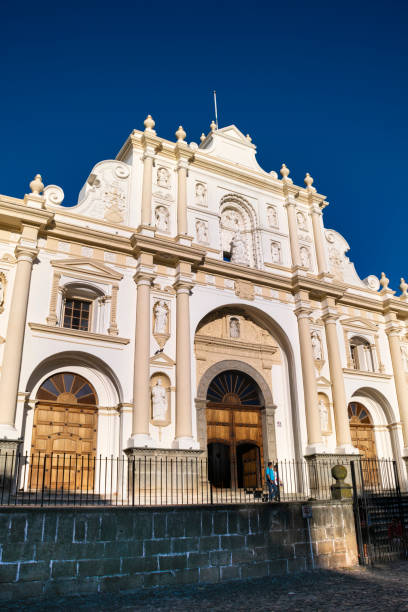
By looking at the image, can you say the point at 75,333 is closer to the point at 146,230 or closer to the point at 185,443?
the point at 146,230

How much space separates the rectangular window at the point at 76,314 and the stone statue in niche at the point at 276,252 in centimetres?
847

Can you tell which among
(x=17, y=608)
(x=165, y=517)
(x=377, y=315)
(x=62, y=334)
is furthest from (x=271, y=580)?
(x=377, y=315)

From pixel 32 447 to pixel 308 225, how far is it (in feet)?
50.6

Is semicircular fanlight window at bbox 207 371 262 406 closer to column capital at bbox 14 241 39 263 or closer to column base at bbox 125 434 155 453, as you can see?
column base at bbox 125 434 155 453

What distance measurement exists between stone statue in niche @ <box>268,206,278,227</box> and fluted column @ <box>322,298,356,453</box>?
4.12m

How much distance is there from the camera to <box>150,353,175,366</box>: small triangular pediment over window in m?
17.1

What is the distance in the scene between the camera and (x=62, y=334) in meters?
15.9

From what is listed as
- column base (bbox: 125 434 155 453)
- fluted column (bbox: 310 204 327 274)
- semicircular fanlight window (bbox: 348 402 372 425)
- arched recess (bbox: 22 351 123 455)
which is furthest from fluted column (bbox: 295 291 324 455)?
arched recess (bbox: 22 351 123 455)

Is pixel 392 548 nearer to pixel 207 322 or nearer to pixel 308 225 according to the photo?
pixel 207 322

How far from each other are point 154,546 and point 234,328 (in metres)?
11.0

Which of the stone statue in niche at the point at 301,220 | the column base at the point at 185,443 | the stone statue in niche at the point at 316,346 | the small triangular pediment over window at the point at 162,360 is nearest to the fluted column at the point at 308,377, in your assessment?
the stone statue in niche at the point at 316,346

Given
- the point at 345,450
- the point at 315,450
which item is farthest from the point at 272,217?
the point at 345,450

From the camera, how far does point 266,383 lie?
19844 mm

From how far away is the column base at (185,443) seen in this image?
16.0 metres
